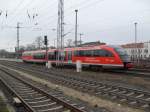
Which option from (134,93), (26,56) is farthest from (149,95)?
(26,56)

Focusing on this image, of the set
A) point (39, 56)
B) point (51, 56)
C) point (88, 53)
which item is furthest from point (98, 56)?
point (39, 56)

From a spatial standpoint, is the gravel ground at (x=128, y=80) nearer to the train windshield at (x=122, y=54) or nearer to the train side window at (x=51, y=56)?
the train windshield at (x=122, y=54)

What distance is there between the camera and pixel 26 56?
64.7 metres

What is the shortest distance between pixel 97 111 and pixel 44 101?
2.85 m

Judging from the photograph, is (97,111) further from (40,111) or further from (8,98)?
(8,98)

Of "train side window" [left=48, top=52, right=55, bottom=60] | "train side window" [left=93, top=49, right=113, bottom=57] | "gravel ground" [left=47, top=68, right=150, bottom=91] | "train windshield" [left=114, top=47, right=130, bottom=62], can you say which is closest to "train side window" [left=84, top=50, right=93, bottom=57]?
"train side window" [left=93, top=49, right=113, bottom=57]

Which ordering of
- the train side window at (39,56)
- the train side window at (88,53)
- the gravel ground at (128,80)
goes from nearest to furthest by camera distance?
the gravel ground at (128,80), the train side window at (88,53), the train side window at (39,56)

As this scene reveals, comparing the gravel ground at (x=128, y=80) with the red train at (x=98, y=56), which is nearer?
the gravel ground at (x=128, y=80)

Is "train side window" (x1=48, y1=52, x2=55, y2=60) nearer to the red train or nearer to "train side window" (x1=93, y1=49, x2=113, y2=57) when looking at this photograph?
the red train

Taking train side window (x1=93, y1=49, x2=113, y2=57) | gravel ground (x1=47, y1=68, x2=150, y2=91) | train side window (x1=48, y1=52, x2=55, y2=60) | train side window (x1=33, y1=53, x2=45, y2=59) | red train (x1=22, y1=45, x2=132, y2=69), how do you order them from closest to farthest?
gravel ground (x1=47, y1=68, x2=150, y2=91)
red train (x1=22, y1=45, x2=132, y2=69)
train side window (x1=93, y1=49, x2=113, y2=57)
train side window (x1=48, y1=52, x2=55, y2=60)
train side window (x1=33, y1=53, x2=45, y2=59)

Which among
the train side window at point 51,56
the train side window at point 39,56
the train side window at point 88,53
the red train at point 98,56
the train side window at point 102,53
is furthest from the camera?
the train side window at point 39,56

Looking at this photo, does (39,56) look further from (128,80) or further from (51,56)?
(128,80)

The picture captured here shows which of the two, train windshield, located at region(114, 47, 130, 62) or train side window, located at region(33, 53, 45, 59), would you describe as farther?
train side window, located at region(33, 53, 45, 59)

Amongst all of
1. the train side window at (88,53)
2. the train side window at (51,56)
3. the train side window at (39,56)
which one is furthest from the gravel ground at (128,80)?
the train side window at (39,56)
